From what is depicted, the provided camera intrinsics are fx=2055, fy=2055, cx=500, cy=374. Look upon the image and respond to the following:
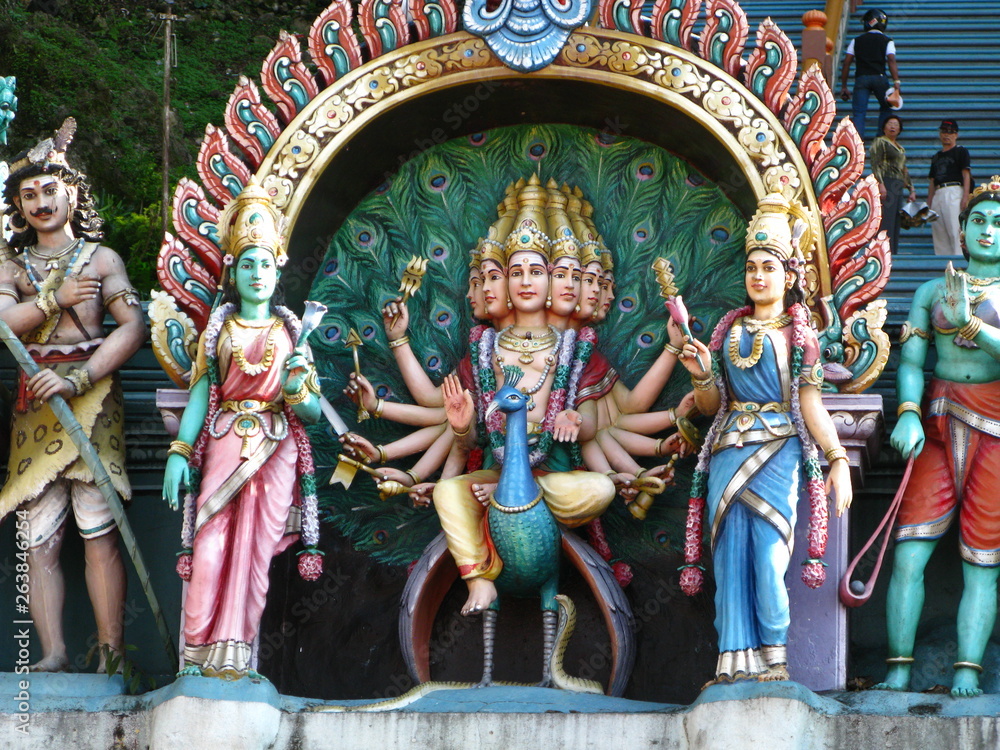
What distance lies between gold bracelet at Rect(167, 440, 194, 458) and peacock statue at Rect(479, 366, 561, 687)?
1.45 metres

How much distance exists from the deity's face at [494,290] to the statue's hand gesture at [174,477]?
1.86m

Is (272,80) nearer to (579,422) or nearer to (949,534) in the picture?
(579,422)

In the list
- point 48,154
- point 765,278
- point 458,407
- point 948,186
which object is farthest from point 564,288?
point 948,186

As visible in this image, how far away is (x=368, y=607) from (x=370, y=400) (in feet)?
3.58

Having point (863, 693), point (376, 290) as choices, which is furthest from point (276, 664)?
point (863, 693)

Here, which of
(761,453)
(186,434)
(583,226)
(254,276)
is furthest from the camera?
(583,226)

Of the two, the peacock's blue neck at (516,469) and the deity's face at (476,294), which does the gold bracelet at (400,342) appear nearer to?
the deity's face at (476,294)

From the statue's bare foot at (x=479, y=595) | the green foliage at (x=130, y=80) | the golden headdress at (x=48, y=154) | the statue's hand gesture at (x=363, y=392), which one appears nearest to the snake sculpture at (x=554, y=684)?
the statue's bare foot at (x=479, y=595)

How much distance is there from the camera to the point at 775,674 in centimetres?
906

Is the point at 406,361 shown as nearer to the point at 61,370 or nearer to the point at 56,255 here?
the point at 61,370

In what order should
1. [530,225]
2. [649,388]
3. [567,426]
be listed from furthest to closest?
1. [530,225]
2. [649,388]
3. [567,426]

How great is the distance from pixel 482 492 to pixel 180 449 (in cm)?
147

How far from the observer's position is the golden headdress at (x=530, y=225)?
10.6m

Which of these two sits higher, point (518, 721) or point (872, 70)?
point (872, 70)
